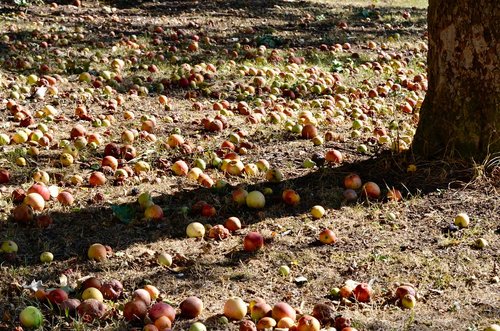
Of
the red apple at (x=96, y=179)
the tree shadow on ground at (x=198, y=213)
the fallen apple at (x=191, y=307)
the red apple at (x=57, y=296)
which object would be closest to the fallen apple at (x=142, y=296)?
the fallen apple at (x=191, y=307)

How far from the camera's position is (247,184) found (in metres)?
6.39

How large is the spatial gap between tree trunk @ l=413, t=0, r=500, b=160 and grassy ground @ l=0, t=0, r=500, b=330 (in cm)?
21

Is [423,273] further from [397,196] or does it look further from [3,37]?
[3,37]

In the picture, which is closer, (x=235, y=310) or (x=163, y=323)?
(x=163, y=323)

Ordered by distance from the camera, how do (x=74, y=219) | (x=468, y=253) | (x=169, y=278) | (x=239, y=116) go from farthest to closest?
(x=239, y=116) → (x=74, y=219) → (x=468, y=253) → (x=169, y=278)

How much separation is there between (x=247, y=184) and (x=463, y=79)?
6.57 ft

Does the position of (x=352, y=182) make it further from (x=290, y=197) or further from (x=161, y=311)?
(x=161, y=311)

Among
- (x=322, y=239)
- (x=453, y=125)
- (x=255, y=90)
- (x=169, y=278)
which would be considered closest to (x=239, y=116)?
(x=255, y=90)

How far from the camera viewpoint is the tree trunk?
20.0 feet

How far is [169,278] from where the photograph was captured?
188 inches

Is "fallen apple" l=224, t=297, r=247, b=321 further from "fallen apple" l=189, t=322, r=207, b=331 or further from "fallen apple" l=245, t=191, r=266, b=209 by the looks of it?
"fallen apple" l=245, t=191, r=266, b=209

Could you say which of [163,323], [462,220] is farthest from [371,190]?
[163,323]

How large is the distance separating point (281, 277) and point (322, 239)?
0.60m

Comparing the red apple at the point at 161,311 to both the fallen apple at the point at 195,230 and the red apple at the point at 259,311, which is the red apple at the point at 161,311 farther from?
the fallen apple at the point at 195,230
